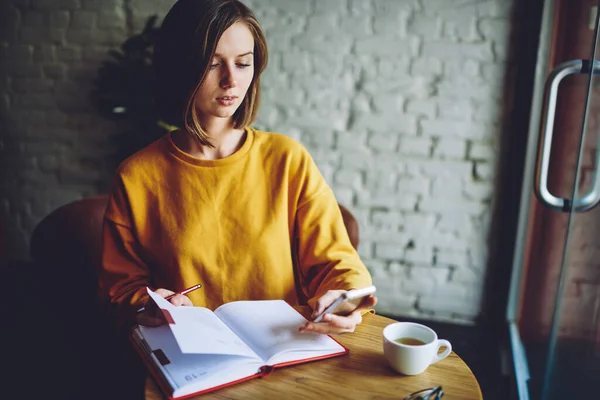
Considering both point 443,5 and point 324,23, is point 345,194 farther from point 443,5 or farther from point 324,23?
point 443,5

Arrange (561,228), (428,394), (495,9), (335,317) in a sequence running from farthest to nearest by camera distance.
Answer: (495,9) → (561,228) → (335,317) → (428,394)

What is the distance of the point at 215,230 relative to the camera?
3.78 ft

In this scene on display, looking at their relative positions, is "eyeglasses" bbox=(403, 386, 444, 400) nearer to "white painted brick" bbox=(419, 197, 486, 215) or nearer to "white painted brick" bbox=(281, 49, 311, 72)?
"white painted brick" bbox=(419, 197, 486, 215)

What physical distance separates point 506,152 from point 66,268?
174 centimetres

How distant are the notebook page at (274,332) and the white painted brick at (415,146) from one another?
139cm

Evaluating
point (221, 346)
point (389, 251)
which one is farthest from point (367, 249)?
point (221, 346)

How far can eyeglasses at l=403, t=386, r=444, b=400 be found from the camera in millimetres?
783

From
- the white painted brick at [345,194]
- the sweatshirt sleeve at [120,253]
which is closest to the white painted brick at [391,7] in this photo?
the white painted brick at [345,194]

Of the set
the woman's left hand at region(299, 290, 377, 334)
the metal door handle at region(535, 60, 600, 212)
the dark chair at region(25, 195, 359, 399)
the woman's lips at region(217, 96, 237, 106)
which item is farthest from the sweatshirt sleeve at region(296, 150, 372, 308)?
the metal door handle at region(535, 60, 600, 212)

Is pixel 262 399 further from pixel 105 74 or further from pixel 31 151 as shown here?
pixel 31 151

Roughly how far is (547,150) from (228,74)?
0.89 meters

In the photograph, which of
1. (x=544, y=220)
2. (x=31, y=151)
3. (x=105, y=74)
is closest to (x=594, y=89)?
(x=544, y=220)

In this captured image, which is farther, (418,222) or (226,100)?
(418,222)

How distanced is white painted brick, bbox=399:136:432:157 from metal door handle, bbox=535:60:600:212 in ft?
2.66
